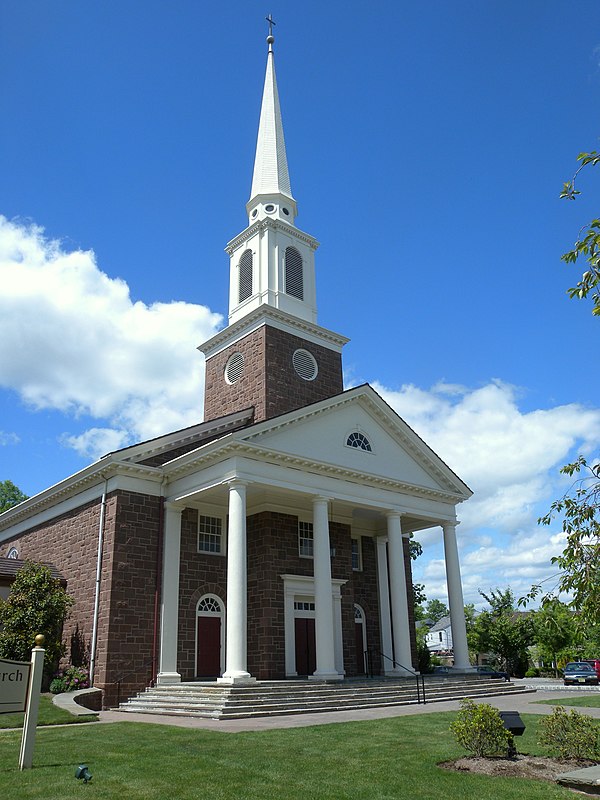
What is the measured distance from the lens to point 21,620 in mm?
20750

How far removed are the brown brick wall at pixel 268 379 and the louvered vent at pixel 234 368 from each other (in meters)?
0.22

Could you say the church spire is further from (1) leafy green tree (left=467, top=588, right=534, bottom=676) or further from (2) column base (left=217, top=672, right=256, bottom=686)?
(1) leafy green tree (left=467, top=588, right=534, bottom=676)

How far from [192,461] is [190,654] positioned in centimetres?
647

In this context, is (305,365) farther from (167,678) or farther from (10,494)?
(10,494)

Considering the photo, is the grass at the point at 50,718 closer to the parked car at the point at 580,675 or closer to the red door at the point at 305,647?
the red door at the point at 305,647

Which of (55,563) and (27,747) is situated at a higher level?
(55,563)

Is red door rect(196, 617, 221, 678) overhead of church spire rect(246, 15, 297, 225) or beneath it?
beneath

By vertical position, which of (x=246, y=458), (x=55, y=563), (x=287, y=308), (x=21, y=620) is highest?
(x=287, y=308)

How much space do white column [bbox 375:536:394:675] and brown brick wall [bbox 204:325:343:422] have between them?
7092 millimetres

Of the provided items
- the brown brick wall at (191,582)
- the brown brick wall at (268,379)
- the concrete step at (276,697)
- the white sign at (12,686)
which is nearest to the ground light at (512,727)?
the white sign at (12,686)

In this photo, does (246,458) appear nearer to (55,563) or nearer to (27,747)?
(55,563)

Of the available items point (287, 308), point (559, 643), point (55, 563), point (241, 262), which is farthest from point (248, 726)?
point (559, 643)

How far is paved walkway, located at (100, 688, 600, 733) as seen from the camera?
14.4 meters

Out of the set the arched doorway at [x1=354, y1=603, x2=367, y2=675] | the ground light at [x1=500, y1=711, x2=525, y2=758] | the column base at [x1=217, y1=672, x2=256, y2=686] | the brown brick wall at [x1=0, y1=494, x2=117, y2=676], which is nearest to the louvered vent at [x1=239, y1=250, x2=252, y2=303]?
the brown brick wall at [x1=0, y1=494, x2=117, y2=676]
